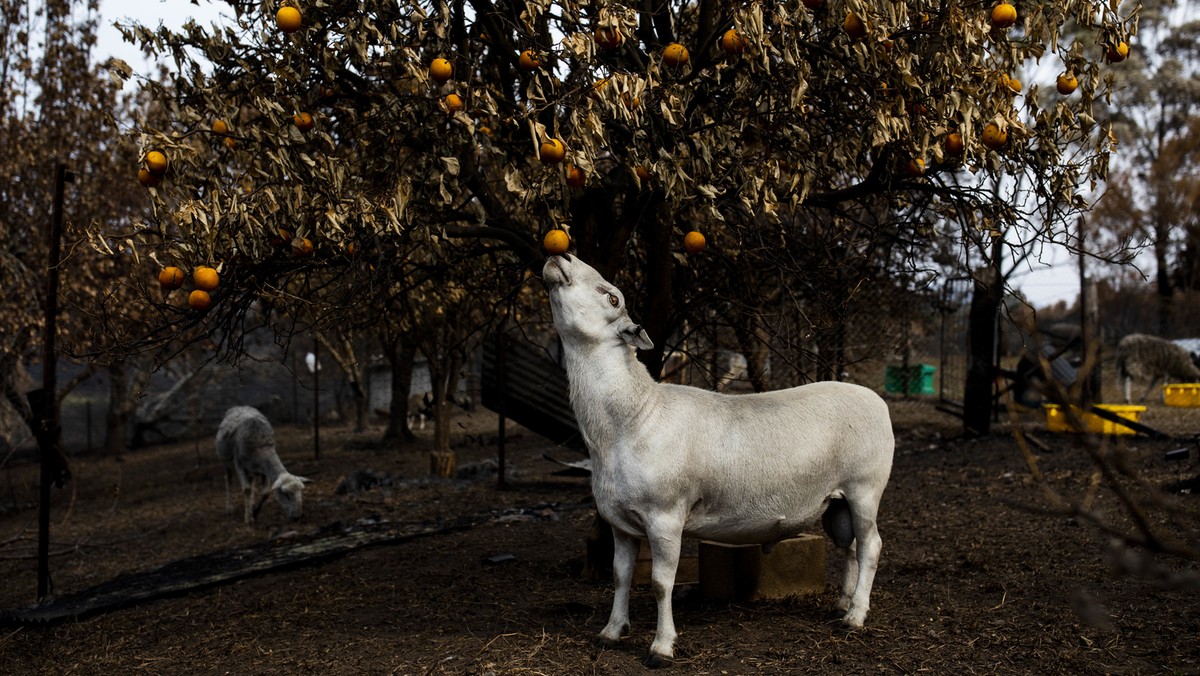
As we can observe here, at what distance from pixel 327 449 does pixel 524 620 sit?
49.1 feet

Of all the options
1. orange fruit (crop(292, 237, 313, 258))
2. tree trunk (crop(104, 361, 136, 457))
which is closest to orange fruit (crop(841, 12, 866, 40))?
orange fruit (crop(292, 237, 313, 258))

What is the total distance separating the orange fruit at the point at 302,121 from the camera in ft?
17.9

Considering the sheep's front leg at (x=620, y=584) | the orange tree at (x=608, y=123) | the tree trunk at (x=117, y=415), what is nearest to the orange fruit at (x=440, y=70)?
the orange tree at (x=608, y=123)

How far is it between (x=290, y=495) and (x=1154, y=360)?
56.1ft

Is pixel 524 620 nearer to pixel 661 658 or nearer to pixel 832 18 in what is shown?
pixel 661 658

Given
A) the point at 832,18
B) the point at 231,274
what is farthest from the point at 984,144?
the point at 231,274

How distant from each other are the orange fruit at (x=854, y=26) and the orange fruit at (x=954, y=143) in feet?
2.76

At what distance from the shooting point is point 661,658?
472 centimetres

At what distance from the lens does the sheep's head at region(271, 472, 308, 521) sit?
1094 centimetres

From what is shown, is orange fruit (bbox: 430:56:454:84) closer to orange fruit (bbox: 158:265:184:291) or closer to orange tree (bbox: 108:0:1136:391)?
orange tree (bbox: 108:0:1136:391)

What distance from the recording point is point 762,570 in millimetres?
5863

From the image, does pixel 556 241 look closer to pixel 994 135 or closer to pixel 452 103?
pixel 452 103

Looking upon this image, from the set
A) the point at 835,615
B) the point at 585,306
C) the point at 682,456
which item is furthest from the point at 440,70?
the point at 835,615

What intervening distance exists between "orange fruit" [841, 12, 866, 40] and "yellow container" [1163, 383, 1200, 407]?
49.2 feet
